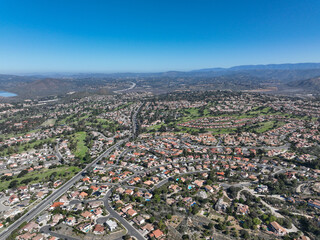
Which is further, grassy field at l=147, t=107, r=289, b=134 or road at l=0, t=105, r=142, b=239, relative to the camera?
grassy field at l=147, t=107, r=289, b=134


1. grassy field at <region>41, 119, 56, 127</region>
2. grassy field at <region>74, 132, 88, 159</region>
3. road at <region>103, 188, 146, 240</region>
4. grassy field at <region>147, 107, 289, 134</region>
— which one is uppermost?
grassy field at <region>147, 107, 289, 134</region>

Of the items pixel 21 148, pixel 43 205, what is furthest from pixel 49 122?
pixel 43 205

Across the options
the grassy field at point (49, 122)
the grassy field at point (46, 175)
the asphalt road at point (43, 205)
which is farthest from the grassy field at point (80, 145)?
the grassy field at point (49, 122)

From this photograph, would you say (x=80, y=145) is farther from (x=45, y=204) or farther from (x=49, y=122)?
(x=49, y=122)

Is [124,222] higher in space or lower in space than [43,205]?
higher

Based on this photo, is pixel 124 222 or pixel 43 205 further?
pixel 43 205

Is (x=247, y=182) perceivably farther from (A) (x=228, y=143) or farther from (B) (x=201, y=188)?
(A) (x=228, y=143)

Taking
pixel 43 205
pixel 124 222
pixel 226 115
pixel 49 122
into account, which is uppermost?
pixel 226 115

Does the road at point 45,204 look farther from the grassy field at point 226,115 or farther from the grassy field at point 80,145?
the grassy field at point 226,115

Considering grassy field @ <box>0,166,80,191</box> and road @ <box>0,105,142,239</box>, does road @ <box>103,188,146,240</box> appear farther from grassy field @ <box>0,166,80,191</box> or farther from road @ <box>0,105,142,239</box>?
grassy field @ <box>0,166,80,191</box>

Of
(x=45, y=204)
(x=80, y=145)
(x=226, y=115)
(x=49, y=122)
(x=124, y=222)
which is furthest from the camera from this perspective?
(x=226, y=115)

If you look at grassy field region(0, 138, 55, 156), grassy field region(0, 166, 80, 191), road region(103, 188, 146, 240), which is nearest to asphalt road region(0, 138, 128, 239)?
grassy field region(0, 166, 80, 191)

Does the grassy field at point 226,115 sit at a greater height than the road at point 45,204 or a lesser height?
greater
